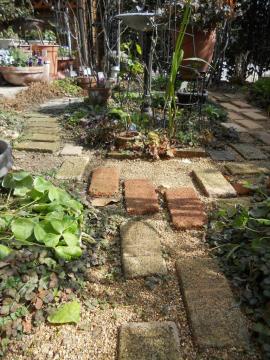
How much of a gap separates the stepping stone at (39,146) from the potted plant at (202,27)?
4.55 feet

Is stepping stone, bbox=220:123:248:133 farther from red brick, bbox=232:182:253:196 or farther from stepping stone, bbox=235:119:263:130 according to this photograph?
red brick, bbox=232:182:253:196

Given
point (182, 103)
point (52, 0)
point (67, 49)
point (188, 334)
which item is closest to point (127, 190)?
point (188, 334)

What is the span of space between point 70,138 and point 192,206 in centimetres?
163

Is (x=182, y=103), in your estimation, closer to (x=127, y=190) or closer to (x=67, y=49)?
(x=127, y=190)

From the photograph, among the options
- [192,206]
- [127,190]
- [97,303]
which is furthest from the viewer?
[127,190]

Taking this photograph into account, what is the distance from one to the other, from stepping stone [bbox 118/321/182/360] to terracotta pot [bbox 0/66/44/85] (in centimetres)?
483

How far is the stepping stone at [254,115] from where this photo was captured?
13.7 feet

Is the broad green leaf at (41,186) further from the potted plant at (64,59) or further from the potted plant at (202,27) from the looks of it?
the potted plant at (64,59)

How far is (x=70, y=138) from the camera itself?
10.6ft

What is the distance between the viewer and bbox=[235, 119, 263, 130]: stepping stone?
3775mm

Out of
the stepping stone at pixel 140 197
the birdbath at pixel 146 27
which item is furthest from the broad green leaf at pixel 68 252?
the birdbath at pixel 146 27

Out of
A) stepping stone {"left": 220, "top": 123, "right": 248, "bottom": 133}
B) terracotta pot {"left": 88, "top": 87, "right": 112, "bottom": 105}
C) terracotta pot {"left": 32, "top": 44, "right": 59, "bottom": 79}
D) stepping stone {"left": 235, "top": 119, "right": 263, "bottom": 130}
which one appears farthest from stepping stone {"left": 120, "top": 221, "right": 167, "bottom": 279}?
terracotta pot {"left": 32, "top": 44, "right": 59, "bottom": 79}

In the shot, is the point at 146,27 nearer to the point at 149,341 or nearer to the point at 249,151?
the point at 249,151

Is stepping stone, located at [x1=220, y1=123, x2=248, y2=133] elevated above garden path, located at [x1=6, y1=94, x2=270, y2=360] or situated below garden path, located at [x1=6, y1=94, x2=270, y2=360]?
above
